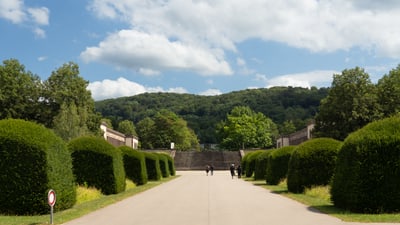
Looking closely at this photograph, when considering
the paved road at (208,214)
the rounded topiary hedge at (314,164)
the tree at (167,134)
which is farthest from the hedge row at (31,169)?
the tree at (167,134)

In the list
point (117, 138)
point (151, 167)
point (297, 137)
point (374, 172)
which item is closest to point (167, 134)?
point (117, 138)

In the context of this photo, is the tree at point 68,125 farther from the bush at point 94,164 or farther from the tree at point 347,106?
the bush at point 94,164

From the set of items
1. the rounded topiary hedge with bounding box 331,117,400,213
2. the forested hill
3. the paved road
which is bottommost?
the paved road

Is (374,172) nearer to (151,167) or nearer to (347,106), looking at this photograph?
(151,167)

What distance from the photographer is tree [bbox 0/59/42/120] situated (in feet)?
196

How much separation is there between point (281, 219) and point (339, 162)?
381 cm

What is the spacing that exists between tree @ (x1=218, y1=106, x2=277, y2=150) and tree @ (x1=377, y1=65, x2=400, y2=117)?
2238 inches

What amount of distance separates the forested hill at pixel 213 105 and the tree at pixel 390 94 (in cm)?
7898

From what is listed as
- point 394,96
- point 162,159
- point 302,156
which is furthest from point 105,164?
point 394,96

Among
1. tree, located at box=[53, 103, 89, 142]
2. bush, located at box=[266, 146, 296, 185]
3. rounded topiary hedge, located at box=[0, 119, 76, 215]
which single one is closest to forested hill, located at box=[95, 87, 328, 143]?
tree, located at box=[53, 103, 89, 142]

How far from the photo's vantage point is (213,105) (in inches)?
6919

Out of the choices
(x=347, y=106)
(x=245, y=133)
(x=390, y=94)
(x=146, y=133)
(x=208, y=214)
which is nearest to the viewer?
(x=208, y=214)

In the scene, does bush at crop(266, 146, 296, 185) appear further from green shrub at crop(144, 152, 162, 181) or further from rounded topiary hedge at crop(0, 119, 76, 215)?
rounded topiary hedge at crop(0, 119, 76, 215)

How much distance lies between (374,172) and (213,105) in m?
161
